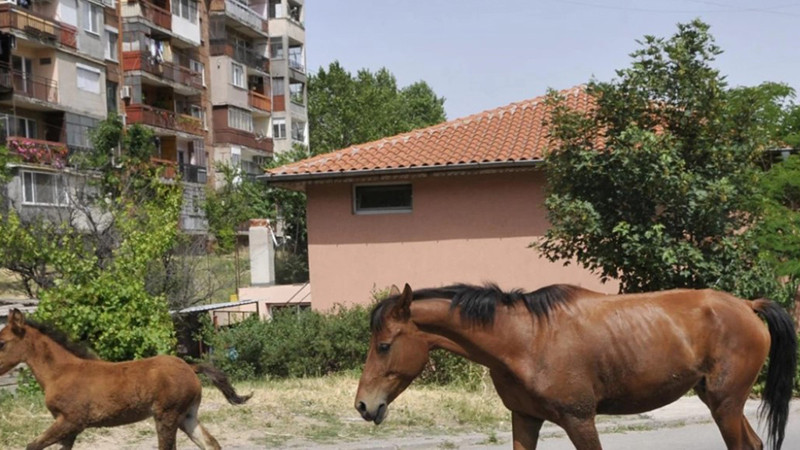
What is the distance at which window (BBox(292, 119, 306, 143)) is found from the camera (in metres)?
67.4

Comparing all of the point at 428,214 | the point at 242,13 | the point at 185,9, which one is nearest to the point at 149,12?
the point at 185,9

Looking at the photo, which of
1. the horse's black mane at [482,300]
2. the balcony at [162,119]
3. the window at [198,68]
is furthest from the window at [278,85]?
the horse's black mane at [482,300]

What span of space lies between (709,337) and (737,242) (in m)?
8.03

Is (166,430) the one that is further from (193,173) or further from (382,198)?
(193,173)

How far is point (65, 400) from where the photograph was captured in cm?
820

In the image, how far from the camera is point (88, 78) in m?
46.3

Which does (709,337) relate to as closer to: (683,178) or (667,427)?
(667,427)

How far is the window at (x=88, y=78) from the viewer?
1793 inches

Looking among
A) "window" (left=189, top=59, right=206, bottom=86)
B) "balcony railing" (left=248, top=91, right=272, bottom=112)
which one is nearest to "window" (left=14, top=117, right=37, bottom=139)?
"window" (left=189, top=59, right=206, bottom=86)

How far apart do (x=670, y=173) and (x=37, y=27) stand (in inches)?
1390

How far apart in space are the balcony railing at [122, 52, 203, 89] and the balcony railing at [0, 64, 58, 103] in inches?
301

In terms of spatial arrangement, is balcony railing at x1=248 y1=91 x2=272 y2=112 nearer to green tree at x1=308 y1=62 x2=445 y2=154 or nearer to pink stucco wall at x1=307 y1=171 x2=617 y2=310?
green tree at x1=308 y1=62 x2=445 y2=154

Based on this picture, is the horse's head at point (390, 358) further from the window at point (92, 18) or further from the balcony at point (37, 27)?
the window at point (92, 18)

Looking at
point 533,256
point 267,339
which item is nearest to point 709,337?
point 267,339
